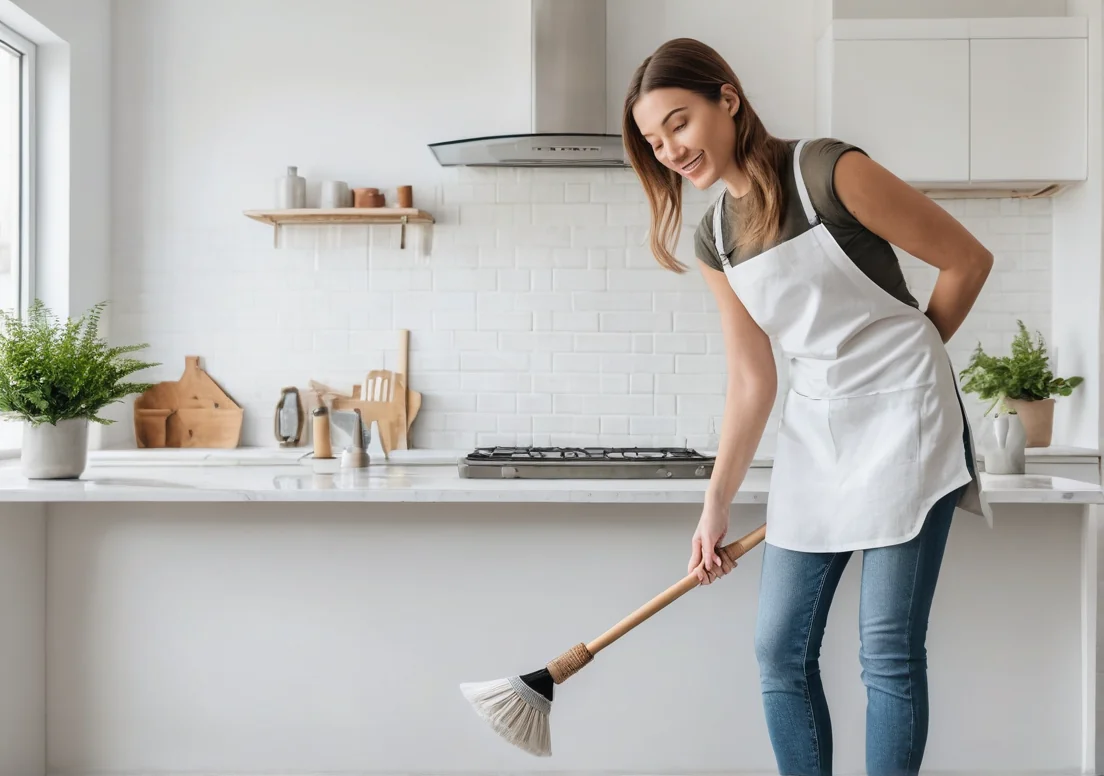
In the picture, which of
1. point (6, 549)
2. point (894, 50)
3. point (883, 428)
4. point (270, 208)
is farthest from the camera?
point (270, 208)

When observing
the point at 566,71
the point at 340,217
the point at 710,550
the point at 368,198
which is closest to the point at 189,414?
the point at 340,217

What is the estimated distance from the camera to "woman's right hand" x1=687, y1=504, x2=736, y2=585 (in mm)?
1698

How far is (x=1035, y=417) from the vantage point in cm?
320

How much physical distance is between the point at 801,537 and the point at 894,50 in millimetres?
2239

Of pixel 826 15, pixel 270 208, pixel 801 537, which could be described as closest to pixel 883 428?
pixel 801 537

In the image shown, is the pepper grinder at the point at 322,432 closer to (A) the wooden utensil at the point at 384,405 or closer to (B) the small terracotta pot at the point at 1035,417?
(A) the wooden utensil at the point at 384,405

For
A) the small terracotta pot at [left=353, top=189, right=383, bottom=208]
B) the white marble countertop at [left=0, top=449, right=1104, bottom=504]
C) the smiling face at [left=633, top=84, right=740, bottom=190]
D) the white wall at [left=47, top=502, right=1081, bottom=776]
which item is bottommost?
the white wall at [left=47, top=502, right=1081, bottom=776]

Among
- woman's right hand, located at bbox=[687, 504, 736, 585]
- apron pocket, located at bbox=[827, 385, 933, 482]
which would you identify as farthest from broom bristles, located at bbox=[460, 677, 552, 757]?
apron pocket, located at bbox=[827, 385, 933, 482]

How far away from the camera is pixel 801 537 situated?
5.19 feet

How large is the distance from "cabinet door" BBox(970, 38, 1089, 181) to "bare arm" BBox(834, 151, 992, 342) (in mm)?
1864

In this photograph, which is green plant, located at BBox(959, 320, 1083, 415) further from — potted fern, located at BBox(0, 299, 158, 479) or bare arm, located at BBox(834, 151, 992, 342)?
potted fern, located at BBox(0, 299, 158, 479)

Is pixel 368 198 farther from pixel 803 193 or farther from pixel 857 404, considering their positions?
pixel 857 404

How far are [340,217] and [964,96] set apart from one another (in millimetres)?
2267

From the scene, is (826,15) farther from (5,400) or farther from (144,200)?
(5,400)
